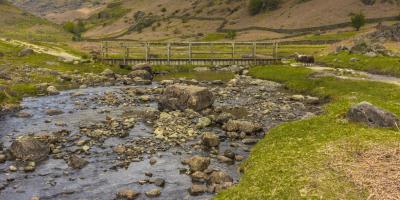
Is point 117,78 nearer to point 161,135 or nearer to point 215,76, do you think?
point 215,76

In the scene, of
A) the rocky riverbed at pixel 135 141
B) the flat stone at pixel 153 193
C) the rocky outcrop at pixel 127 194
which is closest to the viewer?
the rocky outcrop at pixel 127 194

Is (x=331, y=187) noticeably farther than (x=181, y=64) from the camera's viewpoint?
No

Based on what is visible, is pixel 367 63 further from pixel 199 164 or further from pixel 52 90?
pixel 199 164

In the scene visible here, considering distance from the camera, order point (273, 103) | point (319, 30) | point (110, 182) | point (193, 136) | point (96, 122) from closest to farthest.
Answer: point (110, 182)
point (193, 136)
point (96, 122)
point (273, 103)
point (319, 30)

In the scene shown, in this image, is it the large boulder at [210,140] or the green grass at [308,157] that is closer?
the green grass at [308,157]

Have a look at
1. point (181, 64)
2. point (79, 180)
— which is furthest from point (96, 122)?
point (181, 64)

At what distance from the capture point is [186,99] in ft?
144

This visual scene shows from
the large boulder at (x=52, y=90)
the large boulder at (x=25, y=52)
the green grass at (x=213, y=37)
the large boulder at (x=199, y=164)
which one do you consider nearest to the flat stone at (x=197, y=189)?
the large boulder at (x=199, y=164)

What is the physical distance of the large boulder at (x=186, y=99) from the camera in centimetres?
4350

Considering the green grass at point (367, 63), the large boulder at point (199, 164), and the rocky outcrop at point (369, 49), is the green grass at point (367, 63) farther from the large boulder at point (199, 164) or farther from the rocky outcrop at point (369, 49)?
the large boulder at point (199, 164)

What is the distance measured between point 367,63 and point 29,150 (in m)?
54.8

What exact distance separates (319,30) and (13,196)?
148 meters

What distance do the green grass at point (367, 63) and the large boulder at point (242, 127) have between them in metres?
32.1

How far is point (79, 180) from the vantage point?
85.3ft
